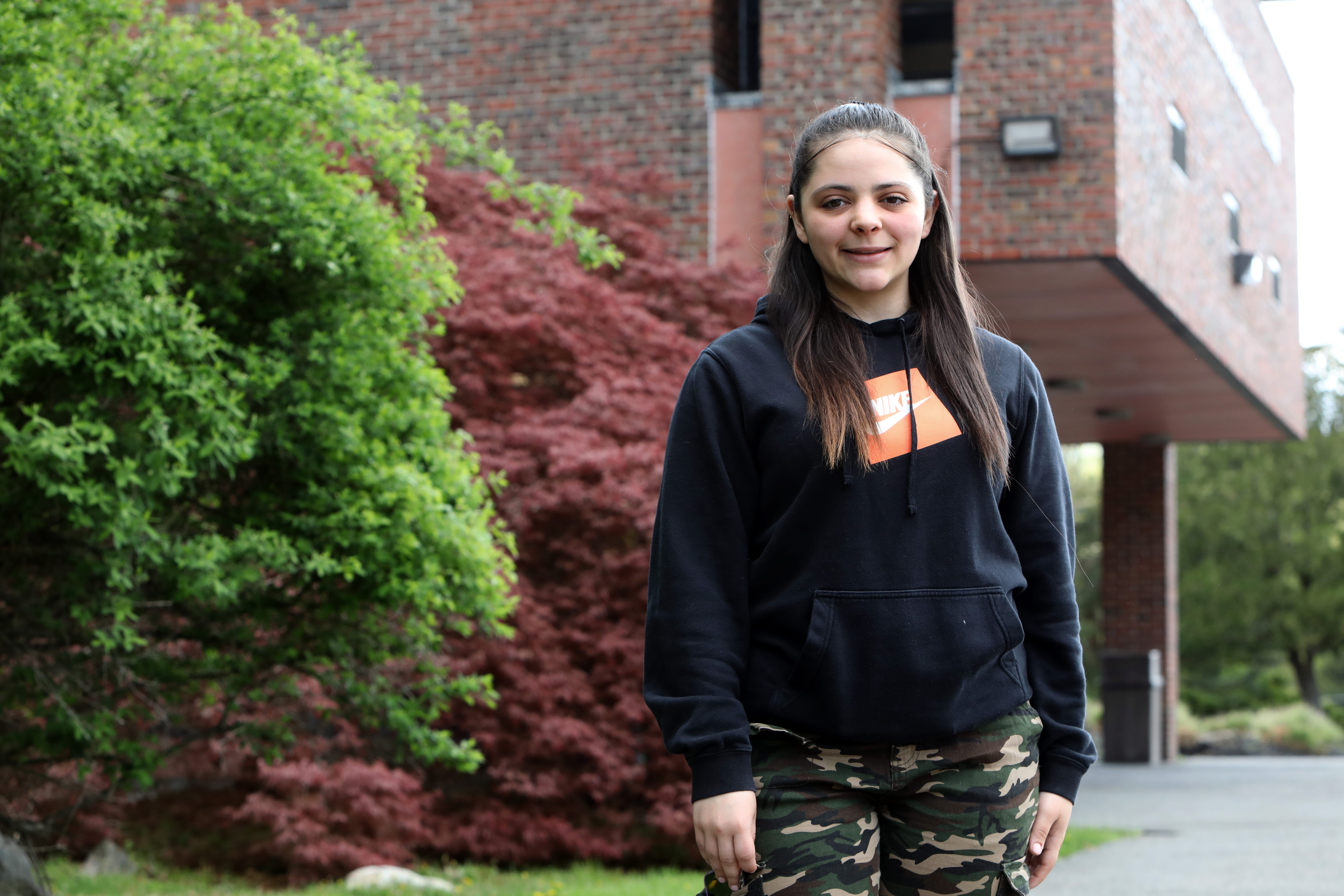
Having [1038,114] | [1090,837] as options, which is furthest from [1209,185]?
[1090,837]

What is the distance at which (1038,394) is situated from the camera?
2.40m

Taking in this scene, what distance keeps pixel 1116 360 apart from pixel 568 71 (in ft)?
18.9

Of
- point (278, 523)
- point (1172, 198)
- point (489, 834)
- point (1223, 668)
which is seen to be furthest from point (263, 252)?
point (1223, 668)

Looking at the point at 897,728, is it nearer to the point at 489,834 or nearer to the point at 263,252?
the point at 263,252

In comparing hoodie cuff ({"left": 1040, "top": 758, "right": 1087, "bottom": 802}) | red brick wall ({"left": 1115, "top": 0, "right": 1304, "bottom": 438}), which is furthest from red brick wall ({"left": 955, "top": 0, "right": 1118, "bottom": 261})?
hoodie cuff ({"left": 1040, "top": 758, "right": 1087, "bottom": 802})

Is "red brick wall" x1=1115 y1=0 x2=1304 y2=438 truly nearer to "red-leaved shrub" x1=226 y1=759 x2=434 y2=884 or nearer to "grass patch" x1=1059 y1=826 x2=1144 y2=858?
"grass patch" x1=1059 y1=826 x2=1144 y2=858

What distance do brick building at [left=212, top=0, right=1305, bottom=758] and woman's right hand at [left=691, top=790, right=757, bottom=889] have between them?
6.61 meters

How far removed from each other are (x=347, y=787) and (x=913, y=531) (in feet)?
21.0

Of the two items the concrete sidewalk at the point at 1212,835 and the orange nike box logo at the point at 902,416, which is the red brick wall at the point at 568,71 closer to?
the concrete sidewalk at the point at 1212,835

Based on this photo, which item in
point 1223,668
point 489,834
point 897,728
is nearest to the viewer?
point 897,728

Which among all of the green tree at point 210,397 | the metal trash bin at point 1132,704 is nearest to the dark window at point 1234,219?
the metal trash bin at point 1132,704

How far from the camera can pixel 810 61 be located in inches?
396

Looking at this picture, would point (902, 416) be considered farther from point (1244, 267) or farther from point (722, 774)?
point (1244, 267)

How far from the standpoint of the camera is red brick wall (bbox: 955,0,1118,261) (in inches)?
382
